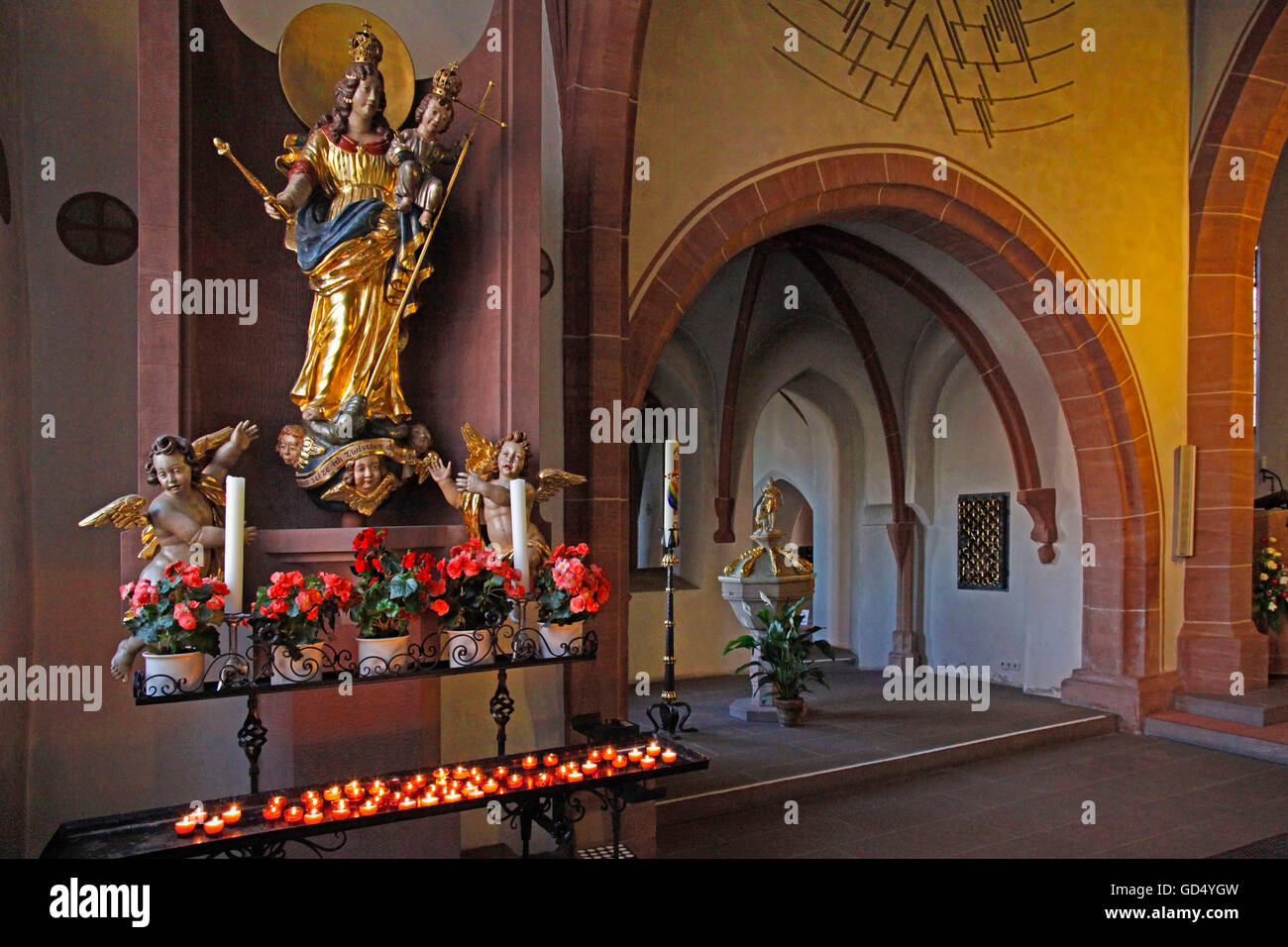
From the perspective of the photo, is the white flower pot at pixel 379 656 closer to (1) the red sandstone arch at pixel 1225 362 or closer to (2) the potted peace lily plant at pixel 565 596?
(2) the potted peace lily plant at pixel 565 596

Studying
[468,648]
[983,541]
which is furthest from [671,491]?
[983,541]

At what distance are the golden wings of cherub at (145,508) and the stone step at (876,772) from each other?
2763 millimetres

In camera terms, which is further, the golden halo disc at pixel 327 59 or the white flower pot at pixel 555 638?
the golden halo disc at pixel 327 59

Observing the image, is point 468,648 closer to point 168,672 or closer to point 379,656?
point 379,656

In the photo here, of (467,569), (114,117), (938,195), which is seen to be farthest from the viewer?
(938,195)

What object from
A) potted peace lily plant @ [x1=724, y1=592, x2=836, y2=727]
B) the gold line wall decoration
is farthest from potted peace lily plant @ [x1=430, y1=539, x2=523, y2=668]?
the gold line wall decoration

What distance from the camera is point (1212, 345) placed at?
6.89 metres

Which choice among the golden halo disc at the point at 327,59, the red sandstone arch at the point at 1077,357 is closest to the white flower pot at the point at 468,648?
the golden halo disc at the point at 327,59

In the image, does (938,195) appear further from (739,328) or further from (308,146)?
(308,146)

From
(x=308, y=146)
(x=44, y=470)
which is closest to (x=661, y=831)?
(x=44, y=470)

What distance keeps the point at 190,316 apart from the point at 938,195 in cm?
457

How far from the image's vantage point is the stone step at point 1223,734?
5.81 meters

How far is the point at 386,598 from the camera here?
2.66 meters

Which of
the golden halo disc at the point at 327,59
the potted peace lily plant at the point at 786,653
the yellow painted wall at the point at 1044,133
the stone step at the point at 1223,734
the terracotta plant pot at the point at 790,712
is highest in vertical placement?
the yellow painted wall at the point at 1044,133
